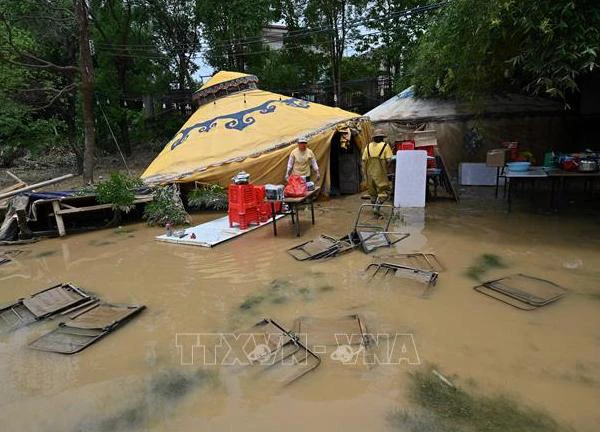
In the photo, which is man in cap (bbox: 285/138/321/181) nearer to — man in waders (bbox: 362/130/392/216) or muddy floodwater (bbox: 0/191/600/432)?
man in waders (bbox: 362/130/392/216)

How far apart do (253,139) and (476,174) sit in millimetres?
5581

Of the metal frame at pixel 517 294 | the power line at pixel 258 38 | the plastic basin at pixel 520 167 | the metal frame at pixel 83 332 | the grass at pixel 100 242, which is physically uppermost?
the power line at pixel 258 38

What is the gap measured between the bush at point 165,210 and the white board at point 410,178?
4.20 metres

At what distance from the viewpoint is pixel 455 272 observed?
15.8 ft

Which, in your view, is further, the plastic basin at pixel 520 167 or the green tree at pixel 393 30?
the green tree at pixel 393 30

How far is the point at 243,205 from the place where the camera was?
Result: 7148 mm

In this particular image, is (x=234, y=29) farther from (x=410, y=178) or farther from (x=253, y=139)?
(x=410, y=178)

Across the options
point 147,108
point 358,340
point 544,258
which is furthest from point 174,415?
point 147,108

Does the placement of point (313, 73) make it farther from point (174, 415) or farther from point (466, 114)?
point (174, 415)

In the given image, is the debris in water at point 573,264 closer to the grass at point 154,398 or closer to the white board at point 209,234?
the grass at point 154,398

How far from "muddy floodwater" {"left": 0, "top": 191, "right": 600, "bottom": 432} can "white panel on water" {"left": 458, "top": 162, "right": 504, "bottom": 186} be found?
13.1ft

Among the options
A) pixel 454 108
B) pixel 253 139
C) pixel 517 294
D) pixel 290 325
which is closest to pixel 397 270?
pixel 517 294

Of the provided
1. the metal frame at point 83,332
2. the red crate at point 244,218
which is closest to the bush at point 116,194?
the red crate at point 244,218

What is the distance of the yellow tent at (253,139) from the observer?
A: 30.1 ft
